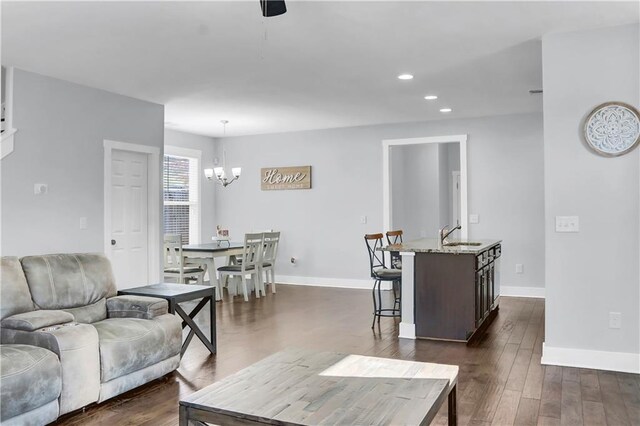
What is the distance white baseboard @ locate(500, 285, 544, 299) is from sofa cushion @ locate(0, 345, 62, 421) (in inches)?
231

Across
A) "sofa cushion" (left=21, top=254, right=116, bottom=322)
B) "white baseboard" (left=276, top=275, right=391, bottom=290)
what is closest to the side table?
"sofa cushion" (left=21, top=254, right=116, bottom=322)

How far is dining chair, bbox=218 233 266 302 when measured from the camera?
22.8ft

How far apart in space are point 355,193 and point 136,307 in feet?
16.0

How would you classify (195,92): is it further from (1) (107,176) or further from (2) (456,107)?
(2) (456,107)

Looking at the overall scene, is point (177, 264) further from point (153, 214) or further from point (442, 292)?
point (442, 292)

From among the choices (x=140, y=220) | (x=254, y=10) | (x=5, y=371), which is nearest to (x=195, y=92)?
(x=140, y=220)

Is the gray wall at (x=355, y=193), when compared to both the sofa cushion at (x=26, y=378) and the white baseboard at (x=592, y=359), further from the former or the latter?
the sofa cushion at (x=26, y=378)

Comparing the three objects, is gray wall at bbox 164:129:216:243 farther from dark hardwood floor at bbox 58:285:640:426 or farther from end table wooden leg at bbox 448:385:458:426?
end table wooden leg at bbox 448:385:458:426

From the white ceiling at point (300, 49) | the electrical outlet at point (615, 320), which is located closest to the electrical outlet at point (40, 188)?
the white ceiling at point (300, 49)

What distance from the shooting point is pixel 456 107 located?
6645 mm

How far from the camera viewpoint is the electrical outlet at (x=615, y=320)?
379 centimetres

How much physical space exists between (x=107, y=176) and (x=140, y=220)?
755 mm

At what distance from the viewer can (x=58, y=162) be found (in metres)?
5.23

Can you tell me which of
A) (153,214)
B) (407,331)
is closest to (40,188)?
(153,214)
